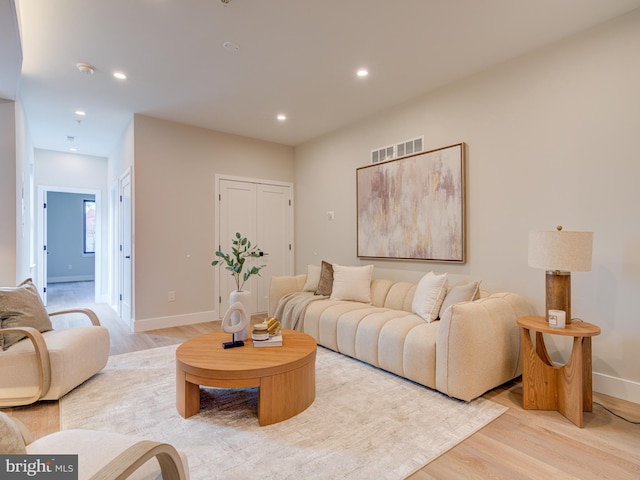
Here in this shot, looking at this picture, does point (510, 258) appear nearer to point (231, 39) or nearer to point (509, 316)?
point (509, 316)

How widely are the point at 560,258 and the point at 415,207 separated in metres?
1.70

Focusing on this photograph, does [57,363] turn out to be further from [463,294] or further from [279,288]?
[463,294]

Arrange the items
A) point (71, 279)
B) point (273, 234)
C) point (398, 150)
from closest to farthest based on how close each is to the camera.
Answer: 1. point (398, 150)
2. point (273, 234)
3. point (71, 279)

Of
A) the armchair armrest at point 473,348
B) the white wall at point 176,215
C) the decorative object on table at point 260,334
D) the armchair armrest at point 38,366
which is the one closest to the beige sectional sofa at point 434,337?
the armchair armrest at point 473,348

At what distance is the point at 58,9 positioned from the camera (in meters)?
2.40

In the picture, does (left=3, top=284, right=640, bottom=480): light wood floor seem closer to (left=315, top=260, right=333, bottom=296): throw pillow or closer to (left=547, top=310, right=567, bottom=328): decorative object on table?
(left=547, top=310, right=567, bottom=328): decorative object on table

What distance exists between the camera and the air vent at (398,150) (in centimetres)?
388

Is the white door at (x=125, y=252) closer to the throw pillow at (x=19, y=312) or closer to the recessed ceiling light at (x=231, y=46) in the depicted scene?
the throw pillow at (x=19, y=312)

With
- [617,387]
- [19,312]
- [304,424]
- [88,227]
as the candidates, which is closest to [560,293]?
[617,387]

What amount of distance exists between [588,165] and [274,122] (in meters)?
3.59

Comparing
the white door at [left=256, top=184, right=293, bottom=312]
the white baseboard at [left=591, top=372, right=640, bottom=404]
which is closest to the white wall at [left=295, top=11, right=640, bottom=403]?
the white baseboard at [left=591, top=372, right=640, bottom=404]

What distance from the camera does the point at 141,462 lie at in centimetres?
102

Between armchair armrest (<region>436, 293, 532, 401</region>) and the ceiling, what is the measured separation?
84.3 inches

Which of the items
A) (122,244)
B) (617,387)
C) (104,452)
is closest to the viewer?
(104,452)
